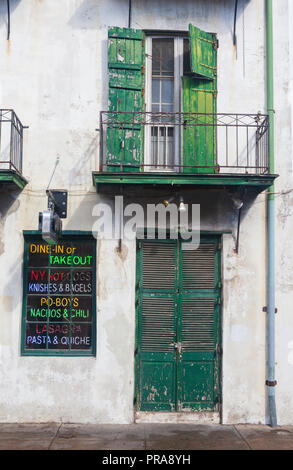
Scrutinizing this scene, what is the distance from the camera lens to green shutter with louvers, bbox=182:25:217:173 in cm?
770

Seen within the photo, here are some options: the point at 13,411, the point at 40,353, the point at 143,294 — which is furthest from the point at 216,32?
the point at 13,411

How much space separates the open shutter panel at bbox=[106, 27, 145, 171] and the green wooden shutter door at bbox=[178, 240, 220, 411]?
6.40 ft

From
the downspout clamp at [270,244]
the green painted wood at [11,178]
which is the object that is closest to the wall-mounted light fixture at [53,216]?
the green painted wood at [11,178]

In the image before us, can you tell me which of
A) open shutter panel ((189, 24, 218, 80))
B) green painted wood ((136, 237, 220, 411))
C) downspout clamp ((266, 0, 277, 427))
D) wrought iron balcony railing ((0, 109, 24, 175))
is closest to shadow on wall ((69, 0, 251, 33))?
open shutter panel ((189, 24, 218, 80))

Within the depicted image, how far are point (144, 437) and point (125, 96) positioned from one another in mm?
5542

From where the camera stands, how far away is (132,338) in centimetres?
757

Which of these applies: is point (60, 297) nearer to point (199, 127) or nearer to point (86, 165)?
point (86, 165)

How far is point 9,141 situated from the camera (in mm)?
7734

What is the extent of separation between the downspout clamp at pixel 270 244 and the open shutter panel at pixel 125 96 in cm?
222

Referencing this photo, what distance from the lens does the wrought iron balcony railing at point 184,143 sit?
7.64 metres

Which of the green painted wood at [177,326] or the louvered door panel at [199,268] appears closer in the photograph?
the green painted wood at [177,326]

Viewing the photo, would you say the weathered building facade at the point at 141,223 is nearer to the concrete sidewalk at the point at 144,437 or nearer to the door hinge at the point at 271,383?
the door hinge at the point at 271,383

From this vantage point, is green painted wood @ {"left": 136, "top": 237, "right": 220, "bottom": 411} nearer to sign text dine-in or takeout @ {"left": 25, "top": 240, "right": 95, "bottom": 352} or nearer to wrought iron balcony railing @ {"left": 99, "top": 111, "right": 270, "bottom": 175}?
sign text dine-in or takeout @ {"left": 25, "top": 240, "right": 95, "bottom": 352}

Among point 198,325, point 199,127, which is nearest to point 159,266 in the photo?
point 198,325
